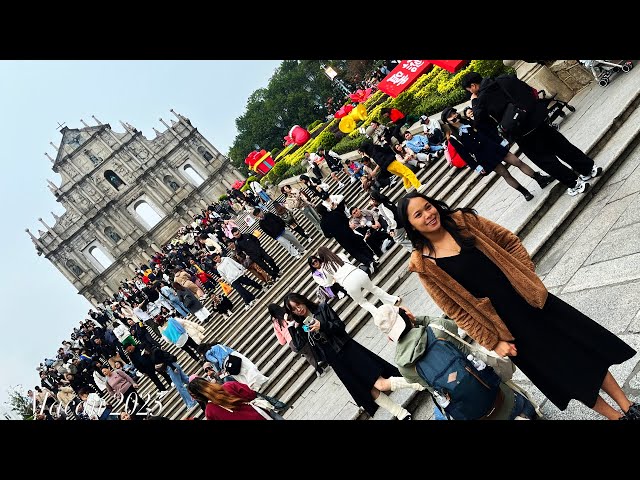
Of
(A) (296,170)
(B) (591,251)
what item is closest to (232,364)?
(B) (591,251)

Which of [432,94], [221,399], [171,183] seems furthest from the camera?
[171,183]

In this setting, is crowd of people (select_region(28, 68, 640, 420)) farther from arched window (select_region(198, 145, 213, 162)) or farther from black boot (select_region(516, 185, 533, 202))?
arched window (select_region(198, 145, 213, 162))

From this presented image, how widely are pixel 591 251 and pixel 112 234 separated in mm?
52219

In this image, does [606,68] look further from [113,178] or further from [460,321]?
[113,178]

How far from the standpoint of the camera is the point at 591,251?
520 cm

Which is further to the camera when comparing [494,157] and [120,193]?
[120,193]

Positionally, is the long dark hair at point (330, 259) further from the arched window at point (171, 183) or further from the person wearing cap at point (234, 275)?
the arched window at point (171, 183)

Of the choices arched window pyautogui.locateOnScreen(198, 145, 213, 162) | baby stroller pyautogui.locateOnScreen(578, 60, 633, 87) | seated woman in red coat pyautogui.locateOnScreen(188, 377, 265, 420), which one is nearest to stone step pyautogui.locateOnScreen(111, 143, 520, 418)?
baby stroller pyautogui.locateOnScreen(578, 60, 633, 87)

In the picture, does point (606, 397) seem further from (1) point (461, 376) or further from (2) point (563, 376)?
(1) point (461, 376)

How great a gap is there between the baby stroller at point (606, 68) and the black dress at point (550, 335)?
7902mm

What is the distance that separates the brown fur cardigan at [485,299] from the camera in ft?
10.6

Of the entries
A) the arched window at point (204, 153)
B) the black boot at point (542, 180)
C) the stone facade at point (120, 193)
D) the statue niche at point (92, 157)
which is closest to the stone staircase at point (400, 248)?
the black boot at point (542, 180)

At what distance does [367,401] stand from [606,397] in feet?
7.21
